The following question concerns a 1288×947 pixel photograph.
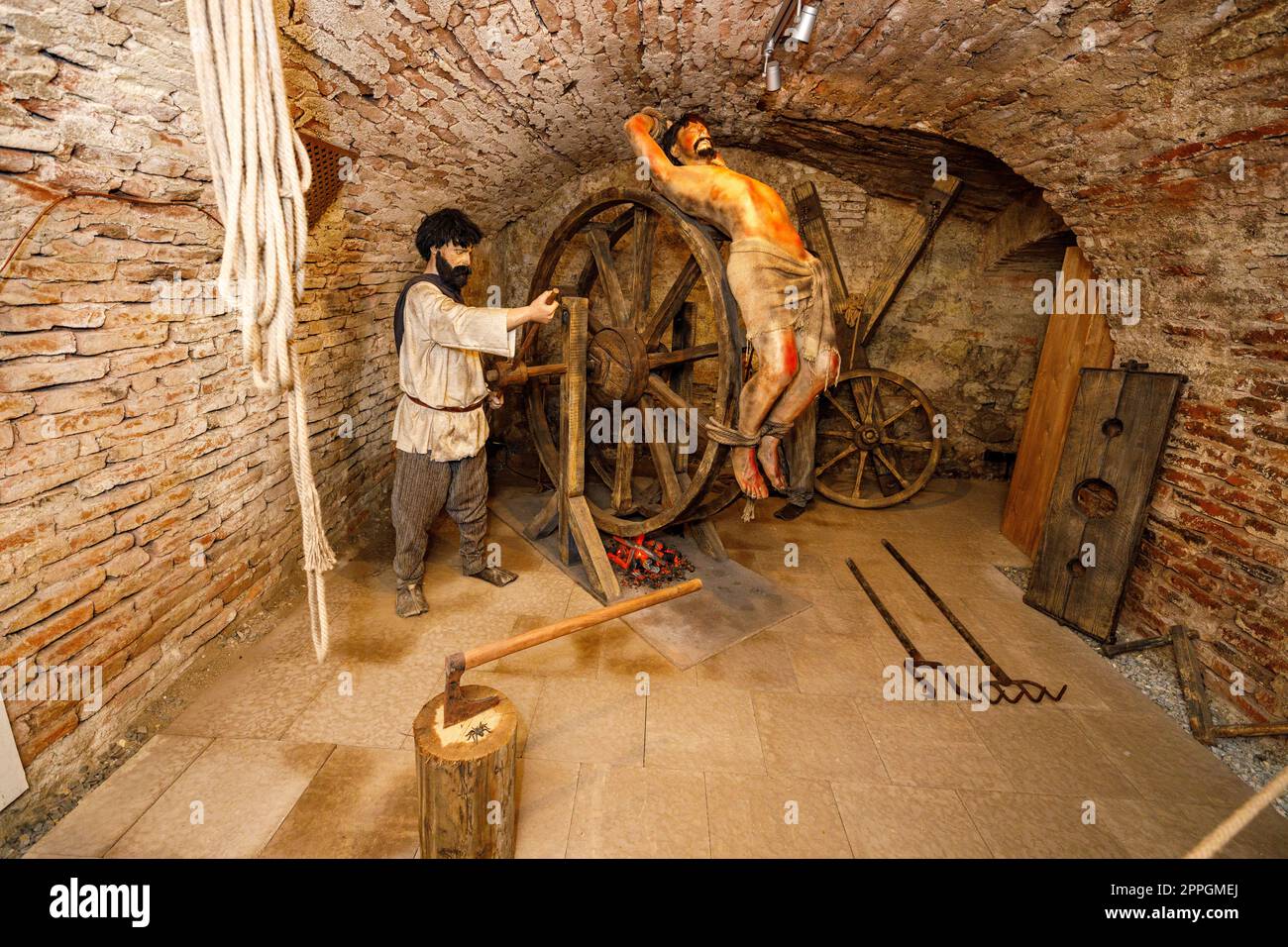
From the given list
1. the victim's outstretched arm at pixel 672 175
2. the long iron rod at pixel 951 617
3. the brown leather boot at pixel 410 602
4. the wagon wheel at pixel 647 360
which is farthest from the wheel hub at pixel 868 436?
the brown leather boot at pixel 410 602

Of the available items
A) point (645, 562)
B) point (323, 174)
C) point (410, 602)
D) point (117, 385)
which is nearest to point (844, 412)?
point (645, 562)

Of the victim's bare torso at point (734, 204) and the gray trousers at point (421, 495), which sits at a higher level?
the victim's bare torso at point (734, 204)

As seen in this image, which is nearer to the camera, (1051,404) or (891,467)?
(1051,404)

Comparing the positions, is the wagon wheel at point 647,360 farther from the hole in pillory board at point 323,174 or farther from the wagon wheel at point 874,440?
the wagon wheel at point 874,440

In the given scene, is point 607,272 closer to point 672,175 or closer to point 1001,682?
point 672,175

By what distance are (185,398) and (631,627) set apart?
2363mm

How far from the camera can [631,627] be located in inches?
131

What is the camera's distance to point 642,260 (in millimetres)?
3623

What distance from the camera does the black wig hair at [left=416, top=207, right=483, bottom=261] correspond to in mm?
3031

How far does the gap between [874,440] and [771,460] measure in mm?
2490

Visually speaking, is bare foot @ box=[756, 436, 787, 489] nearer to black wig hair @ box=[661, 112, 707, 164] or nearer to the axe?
the axe

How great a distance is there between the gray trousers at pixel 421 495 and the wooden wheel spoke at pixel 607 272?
1.26m

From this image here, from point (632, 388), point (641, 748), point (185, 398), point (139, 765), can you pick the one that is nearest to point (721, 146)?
point (632, 388)

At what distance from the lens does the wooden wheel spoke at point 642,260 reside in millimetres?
3551
